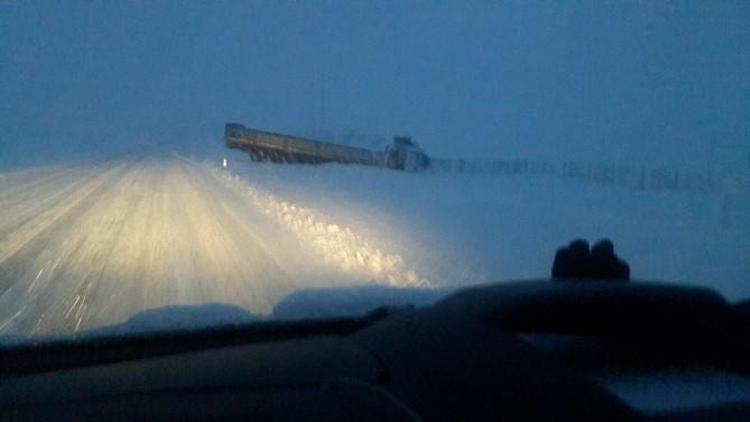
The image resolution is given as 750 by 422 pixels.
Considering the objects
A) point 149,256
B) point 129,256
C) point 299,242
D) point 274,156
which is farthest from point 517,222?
point 274,156

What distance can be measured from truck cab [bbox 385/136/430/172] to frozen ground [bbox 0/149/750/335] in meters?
6.71

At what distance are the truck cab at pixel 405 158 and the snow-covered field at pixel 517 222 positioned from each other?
11.0 ft

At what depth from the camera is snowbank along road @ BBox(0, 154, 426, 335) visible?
30.3 ft

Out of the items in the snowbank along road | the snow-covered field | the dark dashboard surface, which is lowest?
the snowbank along road

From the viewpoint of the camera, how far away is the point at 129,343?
4.39m

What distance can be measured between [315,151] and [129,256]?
2860 cm

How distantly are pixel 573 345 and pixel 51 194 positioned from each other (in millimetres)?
21687

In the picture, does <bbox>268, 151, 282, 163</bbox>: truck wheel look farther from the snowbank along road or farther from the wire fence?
the snowbank along road

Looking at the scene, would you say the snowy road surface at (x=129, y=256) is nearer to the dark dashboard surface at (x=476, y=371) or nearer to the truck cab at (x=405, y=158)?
the dark dashboard surface at (x=476, y=371)

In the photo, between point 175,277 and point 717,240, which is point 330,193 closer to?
point 717,240

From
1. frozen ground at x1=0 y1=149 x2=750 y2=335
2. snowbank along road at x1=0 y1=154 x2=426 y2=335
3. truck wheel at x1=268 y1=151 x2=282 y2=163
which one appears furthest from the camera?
truck wheel at x1=268 y1=151 x2=282 y2=163

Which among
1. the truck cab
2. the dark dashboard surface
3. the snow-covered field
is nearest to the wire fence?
the truck cab

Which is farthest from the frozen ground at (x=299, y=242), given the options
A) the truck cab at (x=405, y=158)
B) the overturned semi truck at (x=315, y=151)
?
the overturned semi truck at (x=315, y=151)

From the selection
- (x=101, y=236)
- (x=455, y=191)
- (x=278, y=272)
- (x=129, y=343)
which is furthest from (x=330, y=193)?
(x=129, y=343)
